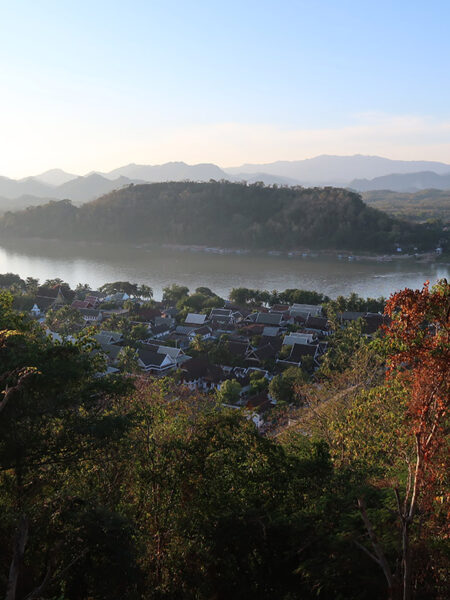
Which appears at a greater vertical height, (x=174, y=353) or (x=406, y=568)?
(x=406, y=568)

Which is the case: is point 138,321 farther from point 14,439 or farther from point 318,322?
point 14,439

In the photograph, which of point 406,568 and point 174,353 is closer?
point 406,568

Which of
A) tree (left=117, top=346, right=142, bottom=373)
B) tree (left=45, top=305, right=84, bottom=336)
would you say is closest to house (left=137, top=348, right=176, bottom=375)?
tree (left=117, top=346, right=142, bottom=373)

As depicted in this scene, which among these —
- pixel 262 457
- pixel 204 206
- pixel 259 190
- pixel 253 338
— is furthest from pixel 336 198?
pixel 262 457

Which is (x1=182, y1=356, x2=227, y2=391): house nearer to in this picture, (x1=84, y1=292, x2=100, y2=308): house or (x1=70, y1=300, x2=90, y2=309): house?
(x1=70, y1=300, x2=90, y2=309): house

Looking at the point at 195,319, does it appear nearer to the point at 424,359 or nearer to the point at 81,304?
the point at 81,304

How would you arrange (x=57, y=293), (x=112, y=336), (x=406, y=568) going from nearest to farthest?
(x=406, y=568), (x=112, y=336), (x=57, y=293)

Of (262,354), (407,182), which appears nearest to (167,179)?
(407,182)
